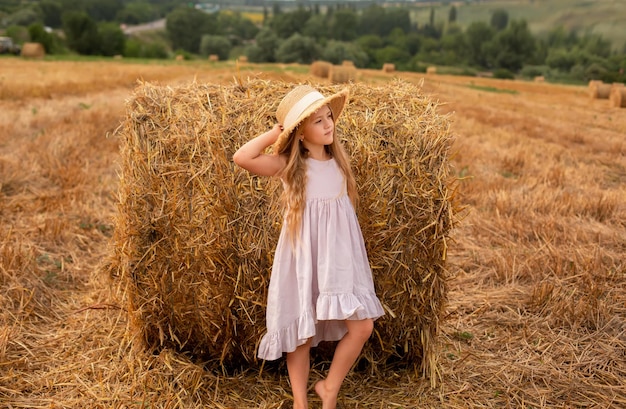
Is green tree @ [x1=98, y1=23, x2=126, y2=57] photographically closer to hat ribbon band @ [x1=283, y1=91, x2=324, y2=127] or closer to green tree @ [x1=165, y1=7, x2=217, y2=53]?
green tree @ [x1=165, y1=7, x2=217, y2=53]

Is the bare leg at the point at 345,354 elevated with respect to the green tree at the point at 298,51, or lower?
elevated

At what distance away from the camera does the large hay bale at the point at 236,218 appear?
3277 millimetres

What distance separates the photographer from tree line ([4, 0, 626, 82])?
43.4m

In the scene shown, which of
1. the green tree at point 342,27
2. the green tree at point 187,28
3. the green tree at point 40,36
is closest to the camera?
the green tree at point 40,36

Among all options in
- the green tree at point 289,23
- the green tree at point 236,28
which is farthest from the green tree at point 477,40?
the green tree at point 236,28

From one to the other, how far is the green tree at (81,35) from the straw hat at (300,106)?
58.6 m

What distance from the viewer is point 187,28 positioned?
7544 centimetres

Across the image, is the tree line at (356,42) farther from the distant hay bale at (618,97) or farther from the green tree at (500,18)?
the distant hay bale at (618,97)

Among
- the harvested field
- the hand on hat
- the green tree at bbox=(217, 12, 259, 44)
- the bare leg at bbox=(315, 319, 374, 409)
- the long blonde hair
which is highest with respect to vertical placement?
the hand on hat

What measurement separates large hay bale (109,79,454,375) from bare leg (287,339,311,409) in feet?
1.28

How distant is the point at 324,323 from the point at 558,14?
71.4 metres

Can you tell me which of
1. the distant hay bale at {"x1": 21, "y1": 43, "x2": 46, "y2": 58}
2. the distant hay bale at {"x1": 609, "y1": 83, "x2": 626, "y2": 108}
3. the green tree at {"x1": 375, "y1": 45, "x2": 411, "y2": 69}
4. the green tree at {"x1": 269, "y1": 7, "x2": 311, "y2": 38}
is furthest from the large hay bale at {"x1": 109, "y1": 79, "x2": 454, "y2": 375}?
the green tree at {"x1": 269, "y1": 7, "x2": 311, "y2": 38}

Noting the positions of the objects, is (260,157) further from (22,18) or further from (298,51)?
(22,18)

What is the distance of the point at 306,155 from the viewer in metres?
3.02
